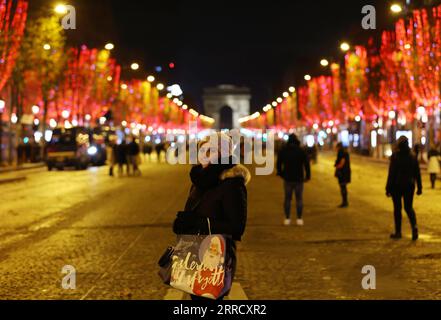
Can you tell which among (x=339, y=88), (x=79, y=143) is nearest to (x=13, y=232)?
(x=79, y=143)

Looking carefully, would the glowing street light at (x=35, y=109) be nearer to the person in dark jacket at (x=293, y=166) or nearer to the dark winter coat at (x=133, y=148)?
the dark winter coat at (x=133, y=148)

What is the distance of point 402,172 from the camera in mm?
15367

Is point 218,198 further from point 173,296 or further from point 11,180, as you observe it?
point 11,180

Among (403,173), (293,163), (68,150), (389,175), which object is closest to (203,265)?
(403,173)

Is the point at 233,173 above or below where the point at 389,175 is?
above

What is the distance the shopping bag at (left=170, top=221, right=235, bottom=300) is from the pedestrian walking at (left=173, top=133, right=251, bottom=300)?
83mm

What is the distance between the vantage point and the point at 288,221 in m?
18.7

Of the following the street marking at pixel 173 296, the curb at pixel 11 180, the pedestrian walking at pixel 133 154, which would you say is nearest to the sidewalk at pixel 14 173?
the curb at pixel 11 180

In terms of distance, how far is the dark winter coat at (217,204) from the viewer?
22.9 ft

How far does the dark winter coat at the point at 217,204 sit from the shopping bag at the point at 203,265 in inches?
3.4

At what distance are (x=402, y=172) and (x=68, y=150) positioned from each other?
4117 centimetres

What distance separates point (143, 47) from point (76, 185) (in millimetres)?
162896

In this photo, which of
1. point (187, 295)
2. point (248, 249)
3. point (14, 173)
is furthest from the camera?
point (14, 173)
